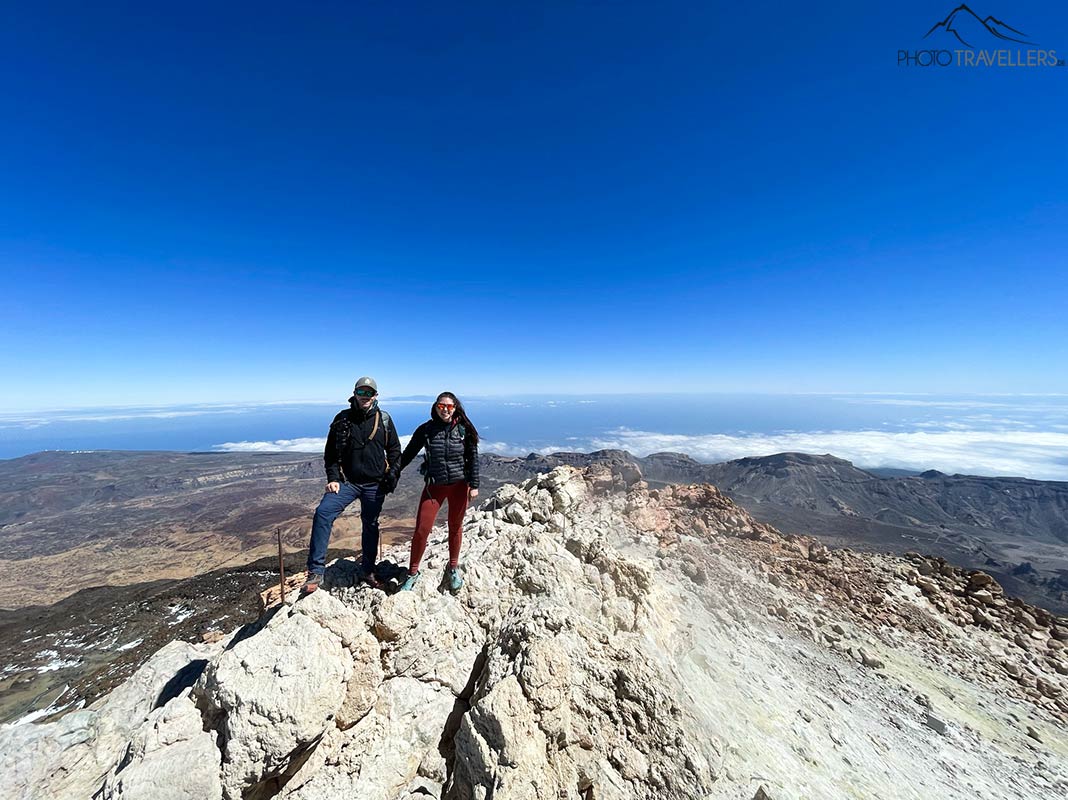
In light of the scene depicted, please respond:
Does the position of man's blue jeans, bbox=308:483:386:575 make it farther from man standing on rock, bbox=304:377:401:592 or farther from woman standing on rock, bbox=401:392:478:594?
woman standing on rock, bbox=401:392:478:594

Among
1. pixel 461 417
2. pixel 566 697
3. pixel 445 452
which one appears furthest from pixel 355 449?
pixel 566 697

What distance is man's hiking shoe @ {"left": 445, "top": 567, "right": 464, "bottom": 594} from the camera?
5.24 m

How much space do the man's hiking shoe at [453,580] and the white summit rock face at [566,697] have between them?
12cm

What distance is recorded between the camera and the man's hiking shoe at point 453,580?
17.2ft

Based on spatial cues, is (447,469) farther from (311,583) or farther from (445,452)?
(311,583)

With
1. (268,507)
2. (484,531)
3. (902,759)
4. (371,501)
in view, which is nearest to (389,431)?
(371,501)

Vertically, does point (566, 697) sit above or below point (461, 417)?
below

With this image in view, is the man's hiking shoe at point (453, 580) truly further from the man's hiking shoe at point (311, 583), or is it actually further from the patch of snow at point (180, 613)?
the patch of snow at point (180, 613)

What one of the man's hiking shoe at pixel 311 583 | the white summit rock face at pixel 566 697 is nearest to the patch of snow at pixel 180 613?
the white summit rock face at pixel 566 697

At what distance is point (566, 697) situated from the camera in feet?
12.7

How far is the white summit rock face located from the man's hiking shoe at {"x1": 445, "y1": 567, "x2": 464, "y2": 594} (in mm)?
120

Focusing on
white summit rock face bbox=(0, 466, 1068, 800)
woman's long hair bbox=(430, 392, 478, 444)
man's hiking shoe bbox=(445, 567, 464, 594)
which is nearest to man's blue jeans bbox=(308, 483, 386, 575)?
white summit rock face bbox=(0, 466, 1068, 800)

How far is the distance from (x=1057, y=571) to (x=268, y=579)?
73205 millimetres

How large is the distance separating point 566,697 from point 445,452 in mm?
3027
